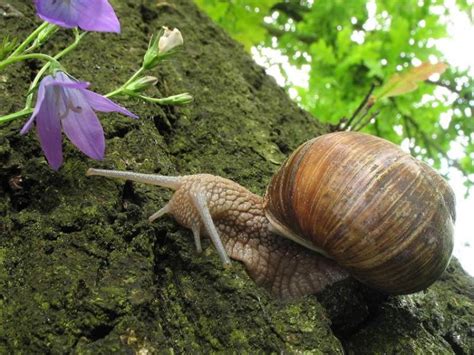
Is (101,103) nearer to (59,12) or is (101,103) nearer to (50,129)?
(50,129)

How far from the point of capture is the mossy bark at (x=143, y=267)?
120 centimetres

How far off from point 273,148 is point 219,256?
2.47ft

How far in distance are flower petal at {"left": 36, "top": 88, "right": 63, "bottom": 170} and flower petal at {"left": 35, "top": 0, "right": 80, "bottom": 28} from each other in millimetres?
234

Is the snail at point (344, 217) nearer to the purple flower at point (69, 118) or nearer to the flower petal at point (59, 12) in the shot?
the purple flower at point (69, 118)

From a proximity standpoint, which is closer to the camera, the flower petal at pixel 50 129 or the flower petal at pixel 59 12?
the flower petal at pixel 59 12

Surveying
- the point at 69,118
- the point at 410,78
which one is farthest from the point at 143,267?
the point at 410,78

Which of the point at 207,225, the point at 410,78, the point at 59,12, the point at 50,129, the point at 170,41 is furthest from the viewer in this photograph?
the point at 410,78

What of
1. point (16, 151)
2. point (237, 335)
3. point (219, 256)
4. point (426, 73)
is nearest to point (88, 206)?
point (16, 151)

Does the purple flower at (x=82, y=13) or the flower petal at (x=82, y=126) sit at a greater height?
the purple flower at (x=82, y=13)

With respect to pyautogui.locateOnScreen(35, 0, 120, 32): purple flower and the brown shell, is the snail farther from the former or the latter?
pyautogui.locateOnScreen(35, 0, 120, 32): purple flower

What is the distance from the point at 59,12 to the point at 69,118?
32 centimetres

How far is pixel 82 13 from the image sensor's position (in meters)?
1.15

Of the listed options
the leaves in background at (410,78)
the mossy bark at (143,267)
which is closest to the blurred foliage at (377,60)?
the leaves in background at (410,78)

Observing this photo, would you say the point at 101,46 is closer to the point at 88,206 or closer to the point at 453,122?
the point at 88,206
